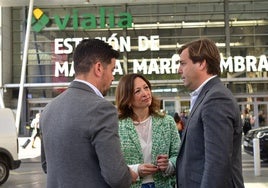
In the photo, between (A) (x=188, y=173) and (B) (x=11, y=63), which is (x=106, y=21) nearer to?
(B) (x=11, y=63)

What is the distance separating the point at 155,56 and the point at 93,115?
27811 millimetres

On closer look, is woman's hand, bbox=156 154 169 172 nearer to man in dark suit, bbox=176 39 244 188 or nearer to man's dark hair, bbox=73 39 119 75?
man in dark suit, bbox=176 39 244 188

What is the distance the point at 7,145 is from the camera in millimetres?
11180

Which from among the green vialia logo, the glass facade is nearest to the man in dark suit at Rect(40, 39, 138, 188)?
the glass facade

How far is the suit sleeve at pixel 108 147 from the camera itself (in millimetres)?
2287

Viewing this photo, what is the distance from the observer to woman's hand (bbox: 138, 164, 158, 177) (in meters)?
3.18

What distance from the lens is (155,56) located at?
98.3 ft

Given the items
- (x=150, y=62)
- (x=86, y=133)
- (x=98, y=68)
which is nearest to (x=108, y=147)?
(x=86, y=133)

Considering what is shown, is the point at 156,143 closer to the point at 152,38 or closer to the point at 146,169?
the point at 146,169

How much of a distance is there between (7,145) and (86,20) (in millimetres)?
20137

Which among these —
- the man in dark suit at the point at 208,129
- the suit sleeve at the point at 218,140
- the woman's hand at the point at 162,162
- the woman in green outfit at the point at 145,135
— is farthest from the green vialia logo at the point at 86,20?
the suit sleeve at the point at 218,140

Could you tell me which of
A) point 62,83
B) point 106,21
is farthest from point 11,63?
point 106,21

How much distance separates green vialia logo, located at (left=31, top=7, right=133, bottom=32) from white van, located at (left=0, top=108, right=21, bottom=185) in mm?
19677

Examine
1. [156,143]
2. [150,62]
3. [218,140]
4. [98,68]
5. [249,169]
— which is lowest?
[249,169]
